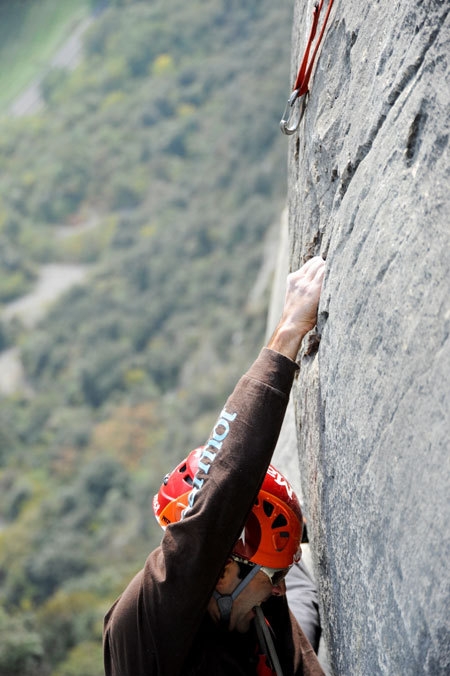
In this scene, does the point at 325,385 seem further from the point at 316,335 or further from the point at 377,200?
the point at 377,200

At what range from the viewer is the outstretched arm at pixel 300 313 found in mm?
2793

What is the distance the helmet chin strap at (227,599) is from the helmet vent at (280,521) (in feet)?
0.53

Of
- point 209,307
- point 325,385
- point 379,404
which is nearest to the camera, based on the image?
point 379,404

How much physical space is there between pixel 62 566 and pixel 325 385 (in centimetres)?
4587

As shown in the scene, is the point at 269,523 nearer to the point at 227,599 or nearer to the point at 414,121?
the point at 227,599

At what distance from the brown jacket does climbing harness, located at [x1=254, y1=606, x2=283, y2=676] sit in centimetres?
53

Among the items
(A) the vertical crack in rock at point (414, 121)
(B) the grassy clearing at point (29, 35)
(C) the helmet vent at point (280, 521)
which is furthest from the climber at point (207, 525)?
(B) the grassy clearing at point (29, 35)

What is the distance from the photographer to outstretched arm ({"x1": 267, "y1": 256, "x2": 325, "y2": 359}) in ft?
9.16

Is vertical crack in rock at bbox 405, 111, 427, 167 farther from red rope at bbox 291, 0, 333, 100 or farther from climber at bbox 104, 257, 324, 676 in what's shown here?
red rope at bbox 291, 0, 333, 100

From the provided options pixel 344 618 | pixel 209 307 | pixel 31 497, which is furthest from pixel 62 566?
pixel 344 618

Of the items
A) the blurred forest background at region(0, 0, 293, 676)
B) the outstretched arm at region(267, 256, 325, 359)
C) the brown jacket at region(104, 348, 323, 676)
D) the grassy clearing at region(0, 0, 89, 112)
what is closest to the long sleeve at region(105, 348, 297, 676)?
the brown jacket at region(104, 348, 323, 676)

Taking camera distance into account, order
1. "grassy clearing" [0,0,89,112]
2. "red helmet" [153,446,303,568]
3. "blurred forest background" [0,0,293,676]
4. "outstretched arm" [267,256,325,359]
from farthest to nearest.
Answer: "grassy clearing" [0,0,89,112] → "blurred forest background" [0,0,293,676] → "red helmet" [153,446,303,568] → "outstretched arm" [267,256,325,359]

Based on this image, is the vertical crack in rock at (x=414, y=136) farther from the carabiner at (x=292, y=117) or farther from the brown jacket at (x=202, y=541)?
the carabiner at (x=292, y=117)

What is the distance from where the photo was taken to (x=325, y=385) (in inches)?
106
